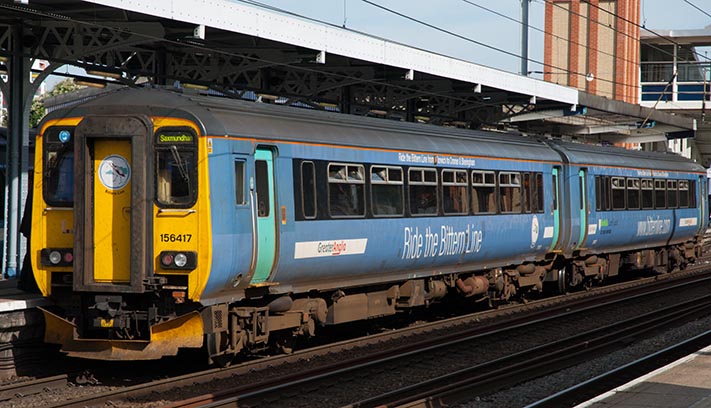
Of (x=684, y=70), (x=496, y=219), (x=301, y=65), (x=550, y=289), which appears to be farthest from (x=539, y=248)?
(x=684, y=70)

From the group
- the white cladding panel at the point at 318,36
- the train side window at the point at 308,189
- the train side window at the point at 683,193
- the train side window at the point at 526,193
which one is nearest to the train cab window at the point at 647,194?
the train side window at the point at 683,193

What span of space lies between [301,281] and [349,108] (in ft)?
39.4

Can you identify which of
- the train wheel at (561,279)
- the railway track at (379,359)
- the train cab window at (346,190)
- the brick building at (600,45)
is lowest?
the railway track at (379,359)

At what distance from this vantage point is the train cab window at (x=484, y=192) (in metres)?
16.9

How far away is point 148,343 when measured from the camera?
11.1 m

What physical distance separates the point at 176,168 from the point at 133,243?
96 cm

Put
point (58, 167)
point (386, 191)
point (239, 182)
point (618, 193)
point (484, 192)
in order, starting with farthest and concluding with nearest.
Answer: point (618, 193) → point (484, 192) → point (386, 191) → point (58, 167) → point (239, 182)

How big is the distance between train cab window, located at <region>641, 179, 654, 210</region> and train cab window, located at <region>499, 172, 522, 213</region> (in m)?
7.17

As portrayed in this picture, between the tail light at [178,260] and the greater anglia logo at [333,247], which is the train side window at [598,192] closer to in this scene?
the greater anglia logo at [333,247]

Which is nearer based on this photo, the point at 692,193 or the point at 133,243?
the point at 133,243

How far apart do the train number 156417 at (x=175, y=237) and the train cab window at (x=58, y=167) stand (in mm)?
1297

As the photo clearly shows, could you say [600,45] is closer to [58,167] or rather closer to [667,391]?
[58,167]

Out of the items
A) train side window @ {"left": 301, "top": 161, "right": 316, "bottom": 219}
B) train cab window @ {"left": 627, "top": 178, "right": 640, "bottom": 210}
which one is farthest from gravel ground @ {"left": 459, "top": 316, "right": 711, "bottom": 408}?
train cab window @ {"left": 627, "top": 178, "right": 640, "bottom": 210}

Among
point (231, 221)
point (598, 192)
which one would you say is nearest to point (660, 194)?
point (598, 192)
